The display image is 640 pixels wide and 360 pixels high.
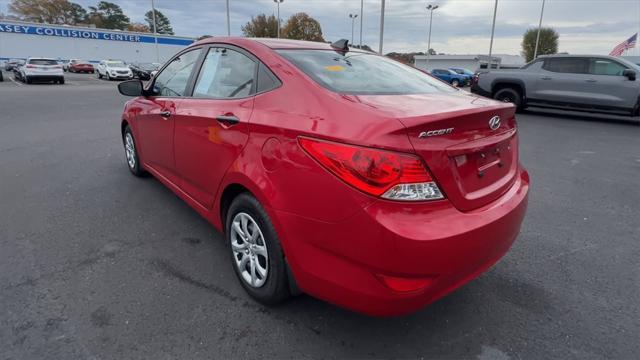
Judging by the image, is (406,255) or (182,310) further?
(182,310)

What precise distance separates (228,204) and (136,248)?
3.52ft

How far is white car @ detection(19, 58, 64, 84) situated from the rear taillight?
2911 centimetres

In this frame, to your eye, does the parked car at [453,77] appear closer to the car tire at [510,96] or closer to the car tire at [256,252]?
the car tire at [510,96]

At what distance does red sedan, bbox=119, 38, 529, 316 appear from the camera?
187cm

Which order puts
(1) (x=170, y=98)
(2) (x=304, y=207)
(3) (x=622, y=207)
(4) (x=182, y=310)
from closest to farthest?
(2) (x=304, y=207) < (4) (x=182, y=310) < (1) (x=170, y=98) < (3) (x=622, y=207)

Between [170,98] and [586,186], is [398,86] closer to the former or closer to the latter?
[170,98]

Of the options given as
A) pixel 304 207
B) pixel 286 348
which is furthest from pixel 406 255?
pixel 286 348

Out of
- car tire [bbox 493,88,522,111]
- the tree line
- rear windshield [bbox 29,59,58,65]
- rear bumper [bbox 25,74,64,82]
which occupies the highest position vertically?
the tree line

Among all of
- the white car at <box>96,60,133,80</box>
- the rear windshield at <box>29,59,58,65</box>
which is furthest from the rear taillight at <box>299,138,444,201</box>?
the white car at <box>96,60,133,80</box>

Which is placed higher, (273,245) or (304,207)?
(304,207)

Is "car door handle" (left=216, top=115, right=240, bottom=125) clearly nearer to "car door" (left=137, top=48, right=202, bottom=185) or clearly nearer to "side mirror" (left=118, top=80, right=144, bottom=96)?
"car door" (left=137, top=48, right=202, bottom=185)

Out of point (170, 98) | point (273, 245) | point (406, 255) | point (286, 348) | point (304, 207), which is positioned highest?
point (170, 98)

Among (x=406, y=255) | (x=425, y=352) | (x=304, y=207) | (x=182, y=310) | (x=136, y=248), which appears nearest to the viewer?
(x=406, y=255)

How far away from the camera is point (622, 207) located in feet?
15.1
